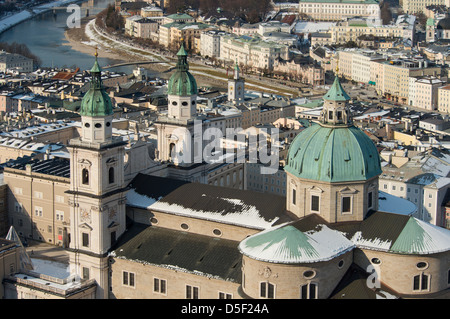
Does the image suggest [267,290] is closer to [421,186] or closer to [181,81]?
[181,81]

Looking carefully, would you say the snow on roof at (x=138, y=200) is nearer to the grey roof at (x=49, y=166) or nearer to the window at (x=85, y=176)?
the window at (x=85, y=176)

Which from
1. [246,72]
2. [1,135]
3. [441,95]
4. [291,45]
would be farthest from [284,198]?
[291,45]

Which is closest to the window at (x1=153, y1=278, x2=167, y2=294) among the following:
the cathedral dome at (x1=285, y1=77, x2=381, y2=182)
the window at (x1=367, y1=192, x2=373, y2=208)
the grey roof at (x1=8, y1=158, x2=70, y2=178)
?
the cathedral dome at (x1=285, y1=77, x2=381, y2=182)

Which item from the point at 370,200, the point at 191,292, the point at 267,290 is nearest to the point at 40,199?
the point at 191,292

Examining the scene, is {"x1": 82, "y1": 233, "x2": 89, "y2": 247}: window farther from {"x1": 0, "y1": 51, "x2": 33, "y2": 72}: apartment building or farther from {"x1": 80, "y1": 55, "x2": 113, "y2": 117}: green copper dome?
{"x1": 0, "y1": 51, "x2": 33, "y2": 72}: apartment building

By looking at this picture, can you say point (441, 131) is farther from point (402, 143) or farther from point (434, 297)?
point (434, 297)

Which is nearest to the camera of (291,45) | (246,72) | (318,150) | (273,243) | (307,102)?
(273,243)
